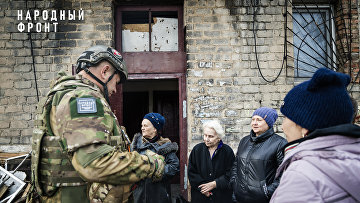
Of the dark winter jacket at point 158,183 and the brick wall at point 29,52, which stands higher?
A: the brick wall at point 29,52

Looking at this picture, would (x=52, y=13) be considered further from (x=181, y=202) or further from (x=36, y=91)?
(x=181, y=202)

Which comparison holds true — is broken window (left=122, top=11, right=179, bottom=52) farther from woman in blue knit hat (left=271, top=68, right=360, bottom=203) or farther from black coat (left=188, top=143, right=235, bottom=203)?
woman in blue knit hat (left=271, top=68, right=360, bottom=203)

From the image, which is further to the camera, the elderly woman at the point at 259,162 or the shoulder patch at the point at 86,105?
the elderly woman at the point at 259,162

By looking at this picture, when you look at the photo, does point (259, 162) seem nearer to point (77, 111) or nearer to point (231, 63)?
point (77, 111)

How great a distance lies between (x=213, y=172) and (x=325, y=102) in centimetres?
215

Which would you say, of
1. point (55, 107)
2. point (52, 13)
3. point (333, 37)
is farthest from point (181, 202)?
point (333, 37)

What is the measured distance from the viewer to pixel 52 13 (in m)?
4.07

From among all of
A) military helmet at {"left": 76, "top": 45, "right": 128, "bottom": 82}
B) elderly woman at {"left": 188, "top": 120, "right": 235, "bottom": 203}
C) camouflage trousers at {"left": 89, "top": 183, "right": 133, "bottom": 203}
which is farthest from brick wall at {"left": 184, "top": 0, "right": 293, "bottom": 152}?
camouflage trousers at {"left": 89, "top": 183, "right": 133, "bottom": 203}

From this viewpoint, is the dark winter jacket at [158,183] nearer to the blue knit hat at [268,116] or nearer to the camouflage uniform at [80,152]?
the blue knit hat at [268,116]

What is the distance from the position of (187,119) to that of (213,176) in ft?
4.12

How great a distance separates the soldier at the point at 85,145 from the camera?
1.40m

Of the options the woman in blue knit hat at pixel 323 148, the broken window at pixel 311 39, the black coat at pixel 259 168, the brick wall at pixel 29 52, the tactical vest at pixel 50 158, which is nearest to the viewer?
the woman in blue knit hat at pixel 323 148

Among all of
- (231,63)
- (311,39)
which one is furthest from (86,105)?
(311,39)

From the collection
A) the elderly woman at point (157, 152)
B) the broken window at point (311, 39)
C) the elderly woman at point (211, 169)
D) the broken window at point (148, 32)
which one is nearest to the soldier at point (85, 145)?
the elderly woman at point (157, 152)
